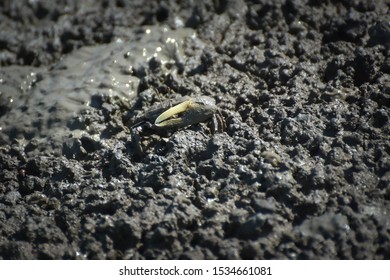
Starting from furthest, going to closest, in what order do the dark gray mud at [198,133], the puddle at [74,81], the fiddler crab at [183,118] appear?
the puddle at [74,81], the fiddler crab at [183,118], the dark gray mud at [198,133]

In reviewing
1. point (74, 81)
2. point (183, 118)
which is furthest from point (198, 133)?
point (74, 81)

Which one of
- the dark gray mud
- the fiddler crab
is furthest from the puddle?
the fiddler crab

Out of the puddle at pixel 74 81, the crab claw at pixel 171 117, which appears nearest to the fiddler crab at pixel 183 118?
the crab claw at pixel 171 117

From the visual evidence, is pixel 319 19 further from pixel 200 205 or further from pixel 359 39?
pixel 200 205

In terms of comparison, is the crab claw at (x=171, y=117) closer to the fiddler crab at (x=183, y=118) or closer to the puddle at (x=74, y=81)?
the fiddler crab at (x=183, y=118)

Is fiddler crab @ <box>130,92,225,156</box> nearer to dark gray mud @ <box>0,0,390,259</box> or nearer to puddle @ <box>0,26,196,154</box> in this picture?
dark gray mud @ <box>0,0,390,259</box>
